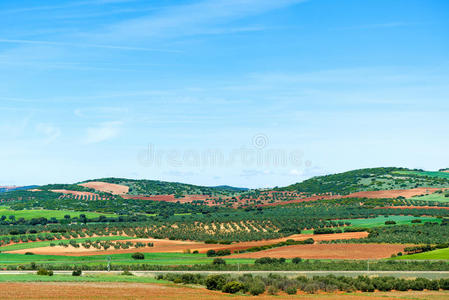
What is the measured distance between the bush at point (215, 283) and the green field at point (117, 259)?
25.0 meters

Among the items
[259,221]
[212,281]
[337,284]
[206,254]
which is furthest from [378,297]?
[259,221]

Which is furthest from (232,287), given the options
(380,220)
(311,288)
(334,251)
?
(380,220)

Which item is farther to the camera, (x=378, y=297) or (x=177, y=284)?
(x=177, y=284)

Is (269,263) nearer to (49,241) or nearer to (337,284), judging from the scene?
(337,284)

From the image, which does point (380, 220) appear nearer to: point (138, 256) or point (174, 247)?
point (174, 247)

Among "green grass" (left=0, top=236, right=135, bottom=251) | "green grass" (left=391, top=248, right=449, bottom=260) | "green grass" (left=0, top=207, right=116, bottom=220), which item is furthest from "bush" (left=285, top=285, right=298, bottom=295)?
"green grass" (left=0, top=207, right=116, bottom=220)

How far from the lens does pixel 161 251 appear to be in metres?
96.0

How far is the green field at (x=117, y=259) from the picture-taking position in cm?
8112

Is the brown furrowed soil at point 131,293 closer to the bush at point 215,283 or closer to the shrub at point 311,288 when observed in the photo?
the shrub at point 311,288

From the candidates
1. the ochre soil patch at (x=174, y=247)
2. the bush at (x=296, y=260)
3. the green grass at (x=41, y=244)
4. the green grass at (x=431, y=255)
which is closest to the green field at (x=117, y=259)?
the ochre soil patch at (x=174, y=247)

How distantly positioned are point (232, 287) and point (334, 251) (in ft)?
129

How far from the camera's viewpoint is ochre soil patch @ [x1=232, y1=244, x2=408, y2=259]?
83.1 m

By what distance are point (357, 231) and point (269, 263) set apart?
4447 centimetres

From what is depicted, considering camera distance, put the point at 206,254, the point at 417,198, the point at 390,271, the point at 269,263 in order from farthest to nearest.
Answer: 1. the point at 417,198
2. the point at 206,254
3. the point at 269,263
4. the point at 390,271
